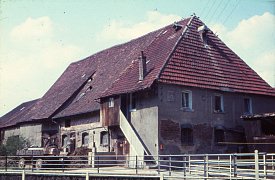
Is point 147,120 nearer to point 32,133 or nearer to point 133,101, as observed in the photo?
point 133,101

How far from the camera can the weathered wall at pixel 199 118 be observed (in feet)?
80.2

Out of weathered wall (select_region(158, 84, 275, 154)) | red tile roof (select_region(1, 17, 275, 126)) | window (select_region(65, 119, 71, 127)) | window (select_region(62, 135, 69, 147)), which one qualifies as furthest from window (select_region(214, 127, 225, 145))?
window (select_region(62, 135, 69, 147))

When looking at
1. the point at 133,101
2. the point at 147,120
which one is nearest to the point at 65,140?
the point at 133,101

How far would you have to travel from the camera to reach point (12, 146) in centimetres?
3353

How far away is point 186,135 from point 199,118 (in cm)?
155

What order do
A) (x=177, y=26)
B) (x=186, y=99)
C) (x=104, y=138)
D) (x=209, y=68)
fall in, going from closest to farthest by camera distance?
(x=186, y=99) → (x=209, y=68) → (x=104, y=138) → (x=177, y=26)

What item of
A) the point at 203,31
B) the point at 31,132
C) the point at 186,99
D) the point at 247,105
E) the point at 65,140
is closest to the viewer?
the point at 186,99

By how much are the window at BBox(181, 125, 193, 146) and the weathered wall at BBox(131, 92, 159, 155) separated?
199 centimetres

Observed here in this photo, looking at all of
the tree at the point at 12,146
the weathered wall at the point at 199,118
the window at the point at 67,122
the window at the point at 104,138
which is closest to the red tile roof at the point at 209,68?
the weathered wall at the point at 199,118

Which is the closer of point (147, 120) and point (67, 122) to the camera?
point (147, 120)

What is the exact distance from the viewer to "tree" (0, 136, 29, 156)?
3241 centimetres

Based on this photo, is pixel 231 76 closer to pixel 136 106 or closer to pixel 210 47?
pixel 210 47

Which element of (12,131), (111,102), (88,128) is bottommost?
(12,131)

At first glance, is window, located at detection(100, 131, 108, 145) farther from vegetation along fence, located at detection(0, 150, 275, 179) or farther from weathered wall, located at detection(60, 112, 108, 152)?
vegetation along fence, located at detection(0, 150, 275, 179)
